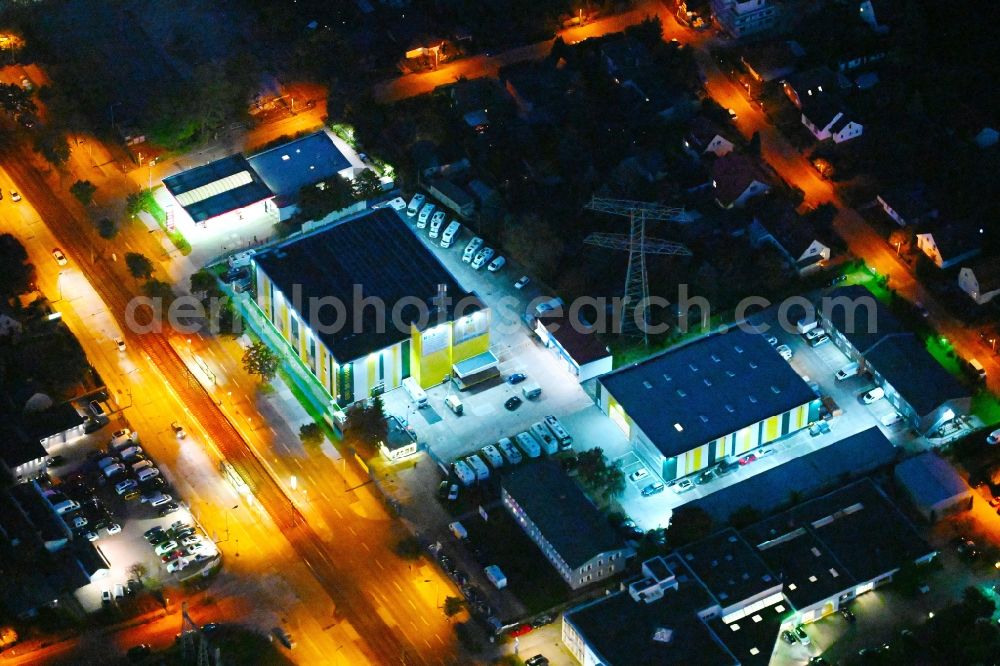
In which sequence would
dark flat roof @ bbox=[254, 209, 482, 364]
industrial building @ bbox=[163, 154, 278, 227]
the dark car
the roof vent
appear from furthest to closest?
industrial building @ bbox=[163, 154, 278, 227], dark flat roof @ bbox=[254, 209, 482, 364], the dark car, the roof vent

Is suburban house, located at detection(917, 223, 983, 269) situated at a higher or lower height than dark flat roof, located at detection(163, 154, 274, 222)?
lower

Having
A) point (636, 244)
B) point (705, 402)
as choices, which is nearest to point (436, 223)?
point (636, 244)

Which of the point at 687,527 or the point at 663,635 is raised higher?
the point at 687,527

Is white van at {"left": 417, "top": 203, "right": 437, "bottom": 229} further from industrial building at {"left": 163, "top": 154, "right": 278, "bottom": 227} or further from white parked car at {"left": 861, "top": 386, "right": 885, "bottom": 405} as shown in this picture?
white parked car at {"left": 861, "top": 386, "right": 885, "bottom": 405}

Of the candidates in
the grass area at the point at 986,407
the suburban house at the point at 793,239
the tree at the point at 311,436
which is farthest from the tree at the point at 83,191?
the grass area at the point at 986,407

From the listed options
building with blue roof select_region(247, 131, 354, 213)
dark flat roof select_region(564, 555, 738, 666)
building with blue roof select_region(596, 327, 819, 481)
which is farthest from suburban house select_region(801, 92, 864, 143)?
dark flat roof select_region(564, 555, 738, 666)

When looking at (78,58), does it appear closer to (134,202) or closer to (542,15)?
(134,202)

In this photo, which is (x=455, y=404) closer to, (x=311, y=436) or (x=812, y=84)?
(x=311, y=436)
